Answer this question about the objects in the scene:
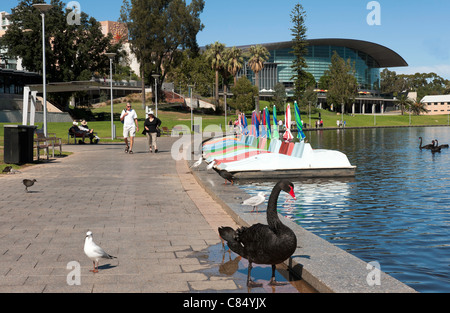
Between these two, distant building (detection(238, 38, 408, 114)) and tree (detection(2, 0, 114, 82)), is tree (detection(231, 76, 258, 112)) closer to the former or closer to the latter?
tree (detection(2, 0, 114, 82))

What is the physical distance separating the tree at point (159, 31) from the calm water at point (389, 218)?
60.4 meters

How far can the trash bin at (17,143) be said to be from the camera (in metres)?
17.5

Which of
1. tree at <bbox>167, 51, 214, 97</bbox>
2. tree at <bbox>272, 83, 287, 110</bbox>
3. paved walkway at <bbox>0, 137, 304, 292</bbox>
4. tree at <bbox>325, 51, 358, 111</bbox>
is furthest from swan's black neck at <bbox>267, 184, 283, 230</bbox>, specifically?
tree at <bbox>325, 51, 358, 111</bbox>

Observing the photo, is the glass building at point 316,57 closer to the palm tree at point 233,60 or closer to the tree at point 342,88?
the tree at point 342,88

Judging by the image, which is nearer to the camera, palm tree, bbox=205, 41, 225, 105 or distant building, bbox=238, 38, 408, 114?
palm tree, bbox=205, 41, 225, 105

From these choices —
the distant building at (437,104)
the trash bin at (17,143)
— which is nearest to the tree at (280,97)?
the distant building at (437,104)

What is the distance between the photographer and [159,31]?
76500 millimetres

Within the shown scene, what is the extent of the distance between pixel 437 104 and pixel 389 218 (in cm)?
17245

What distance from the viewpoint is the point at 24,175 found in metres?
15.5

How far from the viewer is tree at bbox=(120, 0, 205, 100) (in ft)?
250

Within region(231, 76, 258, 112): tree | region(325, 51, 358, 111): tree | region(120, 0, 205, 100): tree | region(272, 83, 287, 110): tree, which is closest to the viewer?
region(120, 0, 205, 100): tree

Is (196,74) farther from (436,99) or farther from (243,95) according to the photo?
(436,99)

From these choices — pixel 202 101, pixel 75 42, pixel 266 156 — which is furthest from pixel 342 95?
pixel 266 156

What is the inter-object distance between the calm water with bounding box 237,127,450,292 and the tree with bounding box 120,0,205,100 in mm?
60424
